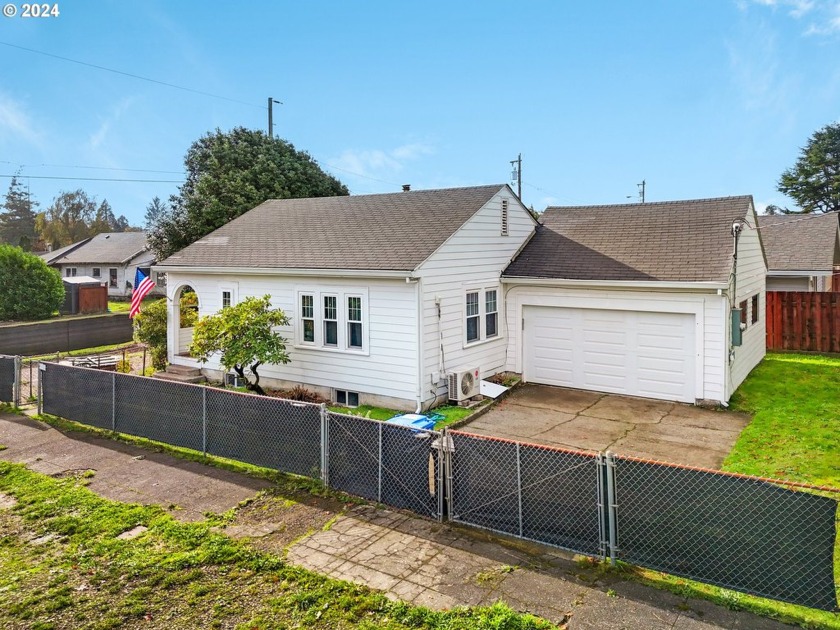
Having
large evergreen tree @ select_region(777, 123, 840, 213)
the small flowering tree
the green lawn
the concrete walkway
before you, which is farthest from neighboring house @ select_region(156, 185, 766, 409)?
large evergreen tree @ select_region(777, 123, 840, 213)

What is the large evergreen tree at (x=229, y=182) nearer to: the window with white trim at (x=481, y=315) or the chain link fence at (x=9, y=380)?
the chain link fence at (x=9, y=380)

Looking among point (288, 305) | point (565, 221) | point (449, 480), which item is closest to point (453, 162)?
point (565, 221)

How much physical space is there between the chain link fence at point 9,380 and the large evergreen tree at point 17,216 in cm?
8625

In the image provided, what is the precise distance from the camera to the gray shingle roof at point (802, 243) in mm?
21578

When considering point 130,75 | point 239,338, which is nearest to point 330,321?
point 239,338

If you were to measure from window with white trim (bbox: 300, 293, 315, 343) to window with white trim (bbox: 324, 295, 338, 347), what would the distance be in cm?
40

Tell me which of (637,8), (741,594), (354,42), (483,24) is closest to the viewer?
(741,594)

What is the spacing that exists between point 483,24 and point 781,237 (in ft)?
51.5

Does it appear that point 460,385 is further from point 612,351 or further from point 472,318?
point 612,351

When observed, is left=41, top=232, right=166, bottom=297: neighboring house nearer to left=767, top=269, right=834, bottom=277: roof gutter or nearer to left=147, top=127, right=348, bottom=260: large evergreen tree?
left=147, top=127, right=348, bottom=260: large evergreen tree

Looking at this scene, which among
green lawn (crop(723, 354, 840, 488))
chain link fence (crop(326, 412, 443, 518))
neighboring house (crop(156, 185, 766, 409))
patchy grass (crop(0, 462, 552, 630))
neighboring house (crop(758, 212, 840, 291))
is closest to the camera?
patchy grass (crop(0, 462, 552, 630))

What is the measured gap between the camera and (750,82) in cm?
2162

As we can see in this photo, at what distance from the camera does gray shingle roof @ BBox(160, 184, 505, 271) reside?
13.0 meters

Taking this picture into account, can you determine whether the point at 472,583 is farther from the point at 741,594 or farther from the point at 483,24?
the point at 483,24
